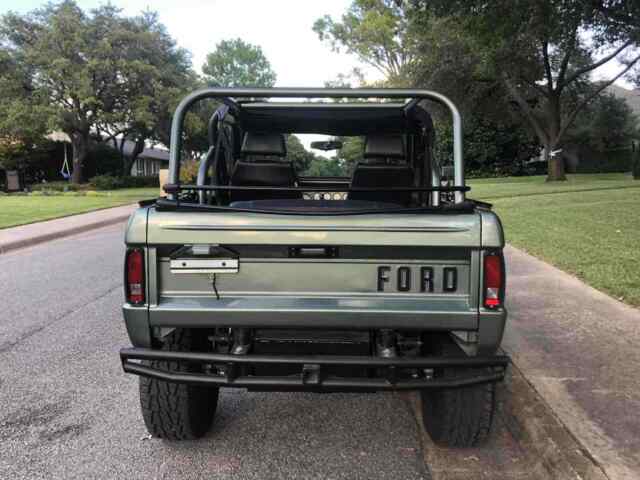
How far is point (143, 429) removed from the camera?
3.45m

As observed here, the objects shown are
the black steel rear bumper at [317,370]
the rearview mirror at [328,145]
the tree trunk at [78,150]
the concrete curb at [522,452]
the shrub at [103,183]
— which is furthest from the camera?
the tree trunk at [78,150]

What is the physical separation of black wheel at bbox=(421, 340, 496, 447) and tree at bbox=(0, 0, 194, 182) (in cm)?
3603

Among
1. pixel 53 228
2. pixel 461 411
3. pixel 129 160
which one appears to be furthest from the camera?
pixel 129 160

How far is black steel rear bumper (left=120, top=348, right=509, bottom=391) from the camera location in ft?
8.52

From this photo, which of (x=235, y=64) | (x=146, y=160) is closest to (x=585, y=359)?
(x=146, y=160)

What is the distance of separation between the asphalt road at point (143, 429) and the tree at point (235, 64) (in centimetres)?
8257

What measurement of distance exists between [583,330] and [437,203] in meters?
2.02

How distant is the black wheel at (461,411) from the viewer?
2924mm

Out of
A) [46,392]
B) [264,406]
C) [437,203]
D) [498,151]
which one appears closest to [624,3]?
[437,203]

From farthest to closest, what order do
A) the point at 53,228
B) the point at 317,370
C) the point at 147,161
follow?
the point at 147,161, the point at 53,228, the point at 317,370

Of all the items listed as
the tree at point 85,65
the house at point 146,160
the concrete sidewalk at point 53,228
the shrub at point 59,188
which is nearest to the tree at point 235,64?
the house at point 146,160

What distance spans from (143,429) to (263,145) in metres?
2.49

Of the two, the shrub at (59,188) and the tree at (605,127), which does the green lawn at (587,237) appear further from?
the shrub at (59,188)

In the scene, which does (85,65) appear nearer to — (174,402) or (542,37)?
(542,37)
